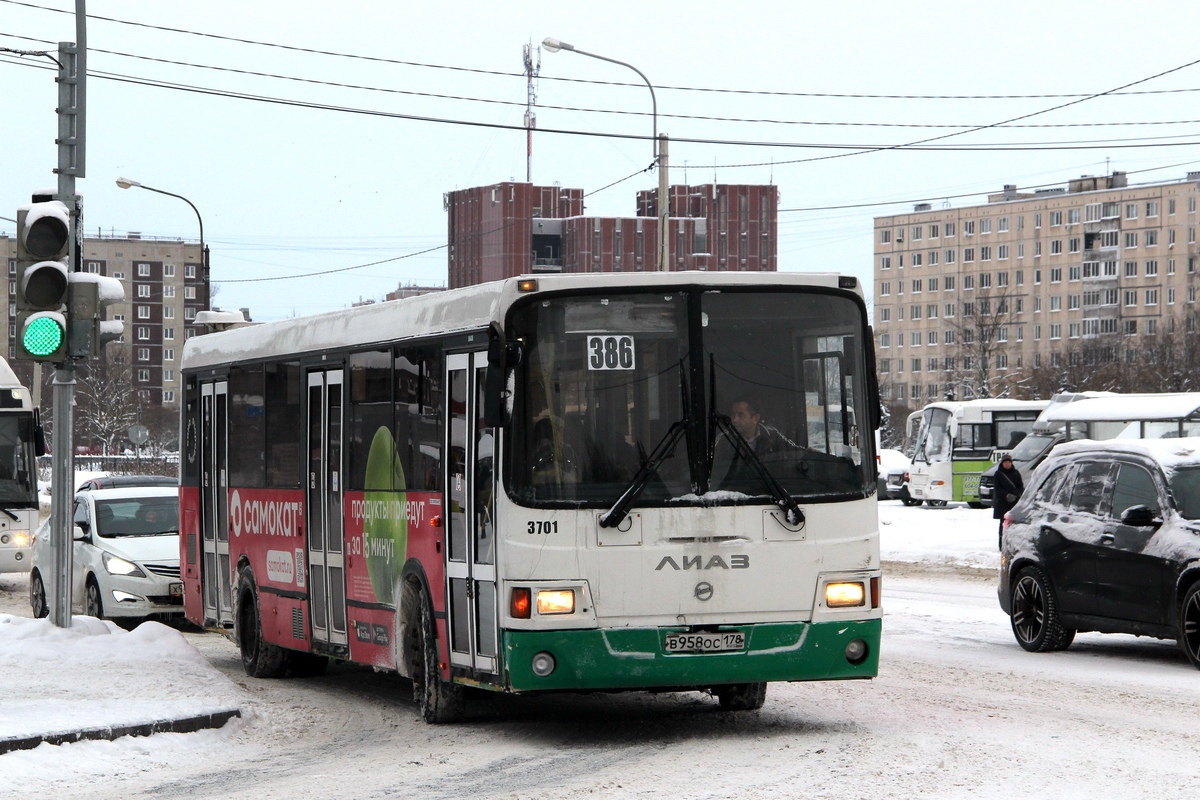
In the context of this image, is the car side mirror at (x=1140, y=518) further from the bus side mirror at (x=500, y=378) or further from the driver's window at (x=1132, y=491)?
the bus side mirror at (x=500, y=378)

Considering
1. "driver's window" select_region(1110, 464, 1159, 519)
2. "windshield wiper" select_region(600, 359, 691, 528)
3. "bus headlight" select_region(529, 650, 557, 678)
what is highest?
"windshield wiper" select_region(600, 359, 691, 528)

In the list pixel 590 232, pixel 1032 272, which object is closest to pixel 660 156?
pixel 590 232

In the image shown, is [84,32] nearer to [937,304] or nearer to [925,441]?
[925,441]

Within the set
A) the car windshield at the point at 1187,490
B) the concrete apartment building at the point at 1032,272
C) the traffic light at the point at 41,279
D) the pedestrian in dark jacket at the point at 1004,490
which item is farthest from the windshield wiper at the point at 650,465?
the concrete apartment building at the point at 1032,272

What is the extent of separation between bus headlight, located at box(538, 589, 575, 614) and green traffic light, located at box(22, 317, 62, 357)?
4.93 metres

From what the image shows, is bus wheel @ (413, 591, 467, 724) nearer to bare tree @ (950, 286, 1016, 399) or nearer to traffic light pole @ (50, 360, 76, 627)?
traffic light pole @ (50, 360, 76, 627)

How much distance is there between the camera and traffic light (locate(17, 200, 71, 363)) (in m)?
13.0

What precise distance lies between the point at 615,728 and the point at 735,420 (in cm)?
207

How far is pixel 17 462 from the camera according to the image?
2673cm

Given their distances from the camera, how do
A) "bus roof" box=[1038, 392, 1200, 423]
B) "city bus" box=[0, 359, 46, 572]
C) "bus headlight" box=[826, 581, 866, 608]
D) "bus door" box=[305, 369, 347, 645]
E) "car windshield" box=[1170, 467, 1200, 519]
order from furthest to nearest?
"bus roof" box=[1038, 392, 1200, 423] → "city bus" box=[0, 359, 46, 572] → "car windshield" box=[1170, 467, 1200, 519] → "bus door" box=[305, 369, 347, 645] → "bus headlight" box=[826, 581, 866, 608]

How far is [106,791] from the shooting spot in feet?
30.3

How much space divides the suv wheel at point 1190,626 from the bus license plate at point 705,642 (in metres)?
4.96

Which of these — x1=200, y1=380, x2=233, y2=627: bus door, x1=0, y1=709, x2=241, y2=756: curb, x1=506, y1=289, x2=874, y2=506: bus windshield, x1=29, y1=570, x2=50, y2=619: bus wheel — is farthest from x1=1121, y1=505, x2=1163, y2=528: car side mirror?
x1=29, y1=570, x2=50, y2=619: bus wheel

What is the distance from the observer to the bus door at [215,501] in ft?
51.5
